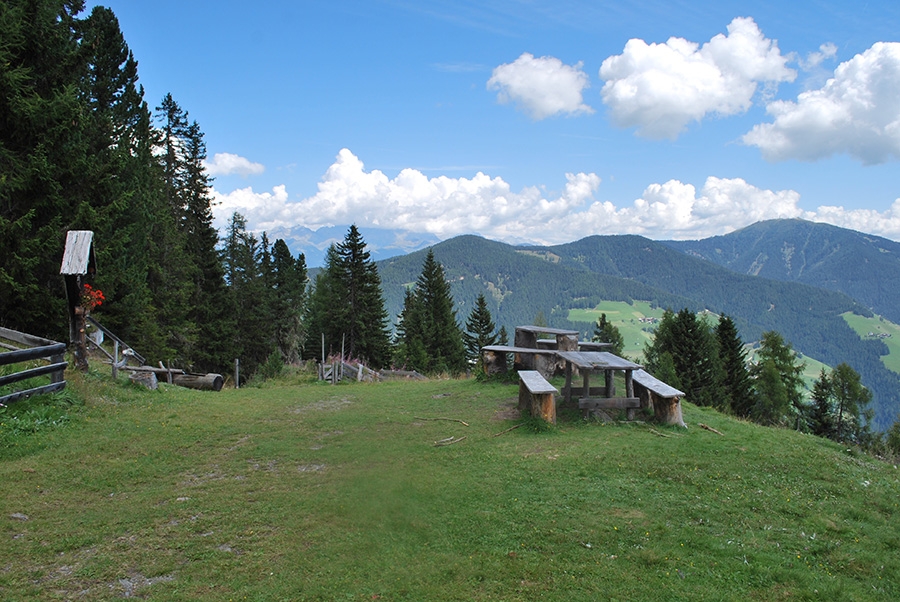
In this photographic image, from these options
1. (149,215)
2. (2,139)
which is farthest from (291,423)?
(149,215)

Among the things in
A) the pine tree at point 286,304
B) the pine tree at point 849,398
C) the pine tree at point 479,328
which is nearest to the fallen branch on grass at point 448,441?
the pine tree at point 286,304

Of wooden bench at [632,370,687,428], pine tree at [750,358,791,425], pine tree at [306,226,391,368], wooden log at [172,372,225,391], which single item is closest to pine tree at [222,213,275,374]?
pine tree at [306,226,391,368]

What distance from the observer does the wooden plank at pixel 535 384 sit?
32.2 feet

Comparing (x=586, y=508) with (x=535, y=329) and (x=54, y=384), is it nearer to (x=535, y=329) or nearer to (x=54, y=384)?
(x=54, y=384)

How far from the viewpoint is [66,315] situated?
13734 millimetres

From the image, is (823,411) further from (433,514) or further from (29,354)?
(29,354)

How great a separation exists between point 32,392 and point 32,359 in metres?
1.02

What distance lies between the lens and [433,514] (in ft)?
18.8

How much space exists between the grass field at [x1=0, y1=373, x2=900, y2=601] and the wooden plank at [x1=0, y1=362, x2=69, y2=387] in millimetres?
503

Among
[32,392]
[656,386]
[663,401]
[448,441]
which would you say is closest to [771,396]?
[656,386]

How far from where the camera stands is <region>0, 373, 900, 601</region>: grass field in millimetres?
4301

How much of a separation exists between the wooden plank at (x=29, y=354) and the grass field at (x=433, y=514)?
0.84 m

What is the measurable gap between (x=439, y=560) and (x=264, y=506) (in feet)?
7.83

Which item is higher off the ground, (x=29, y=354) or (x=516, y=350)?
(x=29, y=354)
